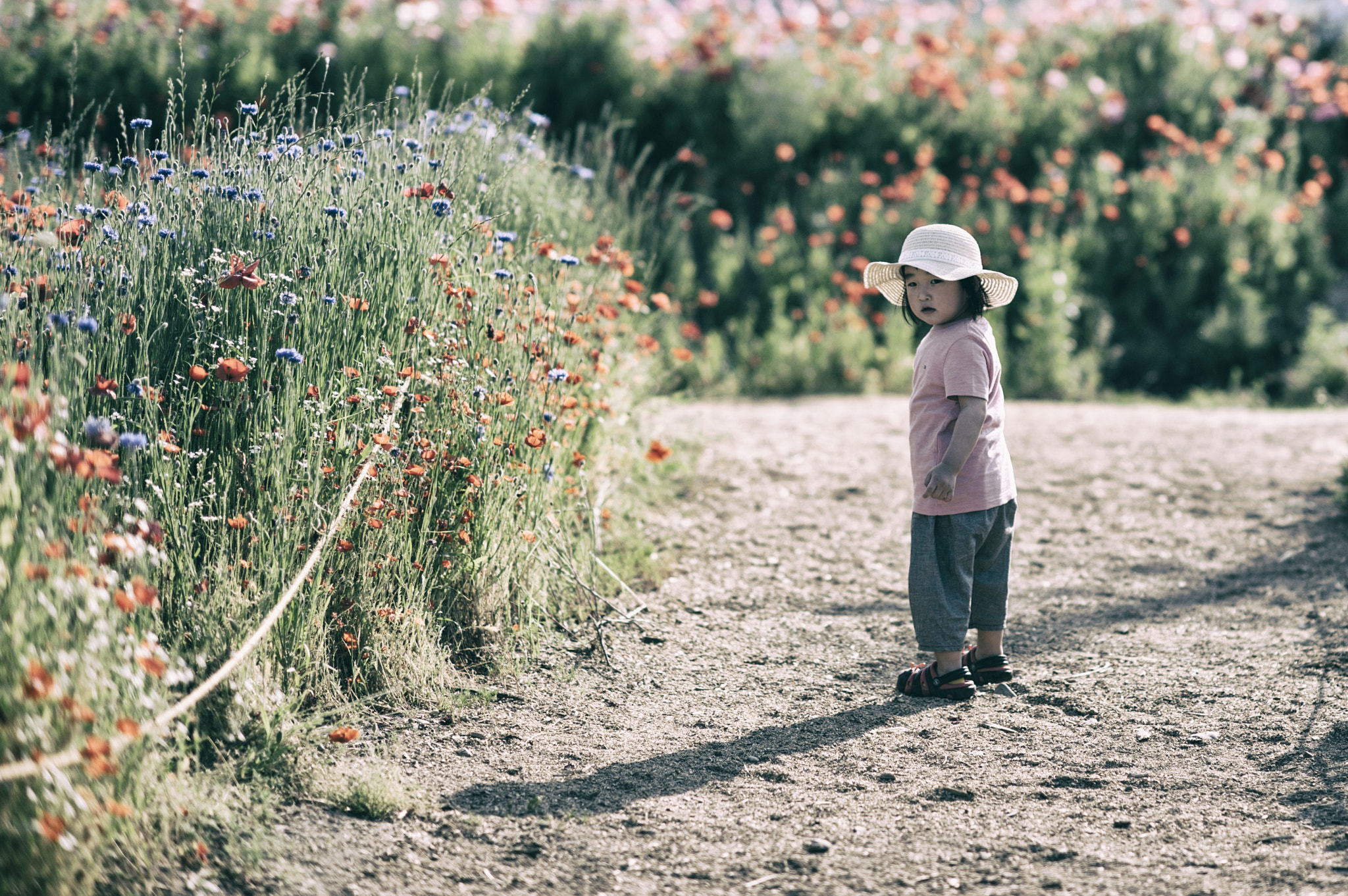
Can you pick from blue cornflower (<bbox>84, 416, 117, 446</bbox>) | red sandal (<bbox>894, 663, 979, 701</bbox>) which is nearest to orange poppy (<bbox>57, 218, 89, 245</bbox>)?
blue cornflower (<bbox>84, 416, 117, 446</bbox>)

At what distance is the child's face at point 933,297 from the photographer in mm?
3250

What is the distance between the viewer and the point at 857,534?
4.75m

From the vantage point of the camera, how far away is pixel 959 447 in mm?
3131

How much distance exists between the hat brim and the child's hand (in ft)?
1.69

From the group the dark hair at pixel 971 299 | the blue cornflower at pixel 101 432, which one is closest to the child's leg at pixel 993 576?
the dark hair at pixel 971 299

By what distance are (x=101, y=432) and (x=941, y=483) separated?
2.01 metres

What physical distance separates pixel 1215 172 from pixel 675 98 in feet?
12.2

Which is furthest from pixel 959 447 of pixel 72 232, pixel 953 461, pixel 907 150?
pixel 907 150

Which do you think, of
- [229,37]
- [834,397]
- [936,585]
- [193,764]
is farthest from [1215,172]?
[193,764]

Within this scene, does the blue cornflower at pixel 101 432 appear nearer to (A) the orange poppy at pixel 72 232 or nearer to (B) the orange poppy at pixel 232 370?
(B) the orange poppy at pixel 232 370

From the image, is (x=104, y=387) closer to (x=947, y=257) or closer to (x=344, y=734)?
(x=344, y=734)

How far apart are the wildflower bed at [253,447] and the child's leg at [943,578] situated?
3.43ft

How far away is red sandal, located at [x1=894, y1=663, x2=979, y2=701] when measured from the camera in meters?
3.36

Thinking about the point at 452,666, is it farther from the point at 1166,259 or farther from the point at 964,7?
the point at 964,7
